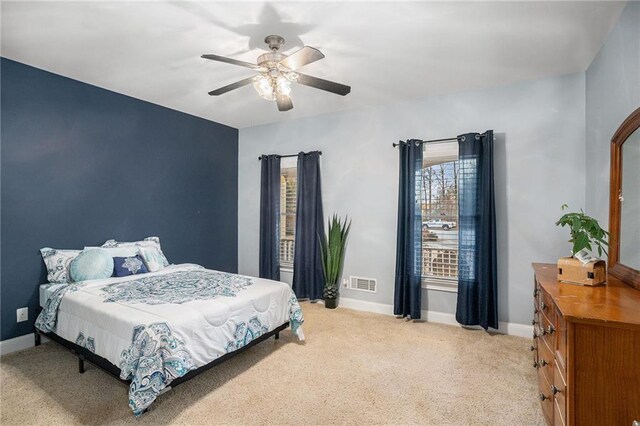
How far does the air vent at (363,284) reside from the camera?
4121 mm

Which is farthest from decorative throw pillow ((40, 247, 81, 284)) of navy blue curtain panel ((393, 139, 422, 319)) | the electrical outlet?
navy blue curtain panel ((393, 139, 422, 319))

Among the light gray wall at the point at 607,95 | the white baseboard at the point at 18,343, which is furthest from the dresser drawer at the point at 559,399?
the white baseboard at the point at 18,343

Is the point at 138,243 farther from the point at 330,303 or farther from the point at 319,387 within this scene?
the point at 319,387

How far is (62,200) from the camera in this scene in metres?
3.24

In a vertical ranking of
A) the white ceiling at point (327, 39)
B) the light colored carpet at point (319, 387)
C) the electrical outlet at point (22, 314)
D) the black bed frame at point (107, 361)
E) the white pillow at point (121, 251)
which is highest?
the white ceiling at point (327, 39)

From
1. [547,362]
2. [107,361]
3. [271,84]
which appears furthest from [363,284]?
[107,361]

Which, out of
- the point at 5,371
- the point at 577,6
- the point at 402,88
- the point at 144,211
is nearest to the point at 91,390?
the point at 5,371

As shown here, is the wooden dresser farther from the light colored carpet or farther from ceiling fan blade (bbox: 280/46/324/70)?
ceiling fan blade (bbox: 280/46/324/70)

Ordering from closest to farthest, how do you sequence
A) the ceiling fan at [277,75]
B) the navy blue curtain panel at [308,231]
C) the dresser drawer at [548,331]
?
the dresser drawer at [548,331], the ceiling fan at [277,75], the navy blue curtain panel at [308,231]

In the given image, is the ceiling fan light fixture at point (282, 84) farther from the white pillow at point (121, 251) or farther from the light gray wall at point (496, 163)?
the white pillow at point (121, 251)

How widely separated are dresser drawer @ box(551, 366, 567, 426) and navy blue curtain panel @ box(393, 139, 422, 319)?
209cm

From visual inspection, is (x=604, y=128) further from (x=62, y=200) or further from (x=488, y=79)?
(x=62, y=200)

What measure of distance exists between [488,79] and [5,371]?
495cm

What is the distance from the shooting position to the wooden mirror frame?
6.64ft
